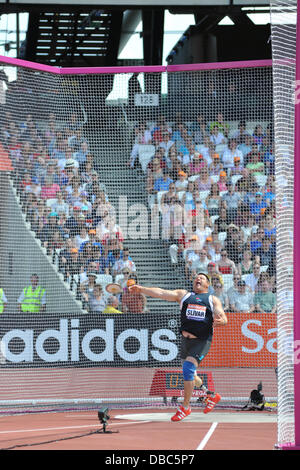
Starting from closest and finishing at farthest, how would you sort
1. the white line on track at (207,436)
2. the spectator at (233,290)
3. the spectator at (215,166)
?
1. the white line on track at (207,436)
2. the spectator at (233,290)
3. the spectator at (215,166)

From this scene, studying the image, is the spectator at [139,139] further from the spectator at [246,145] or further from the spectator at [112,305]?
the spectator at [112,305]

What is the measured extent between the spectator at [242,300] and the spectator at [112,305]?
2096mm

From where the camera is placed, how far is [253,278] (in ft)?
50.3

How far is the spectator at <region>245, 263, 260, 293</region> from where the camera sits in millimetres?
15258

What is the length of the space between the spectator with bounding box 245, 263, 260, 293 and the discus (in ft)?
7.66

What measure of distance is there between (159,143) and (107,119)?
3.49ft

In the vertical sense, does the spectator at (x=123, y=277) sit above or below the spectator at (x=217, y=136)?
below

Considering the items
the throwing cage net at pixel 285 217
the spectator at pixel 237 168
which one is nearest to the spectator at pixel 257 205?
the spectator at pixel 237 168

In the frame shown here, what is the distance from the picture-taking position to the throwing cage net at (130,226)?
14.9 meters

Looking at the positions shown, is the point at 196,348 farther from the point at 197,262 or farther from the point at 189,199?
the point at 189,199

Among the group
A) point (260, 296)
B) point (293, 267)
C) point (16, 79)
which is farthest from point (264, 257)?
point (293, 267)

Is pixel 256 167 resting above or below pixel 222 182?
above

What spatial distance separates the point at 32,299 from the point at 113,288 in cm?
152

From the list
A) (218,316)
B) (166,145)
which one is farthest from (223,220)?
(218,316)
